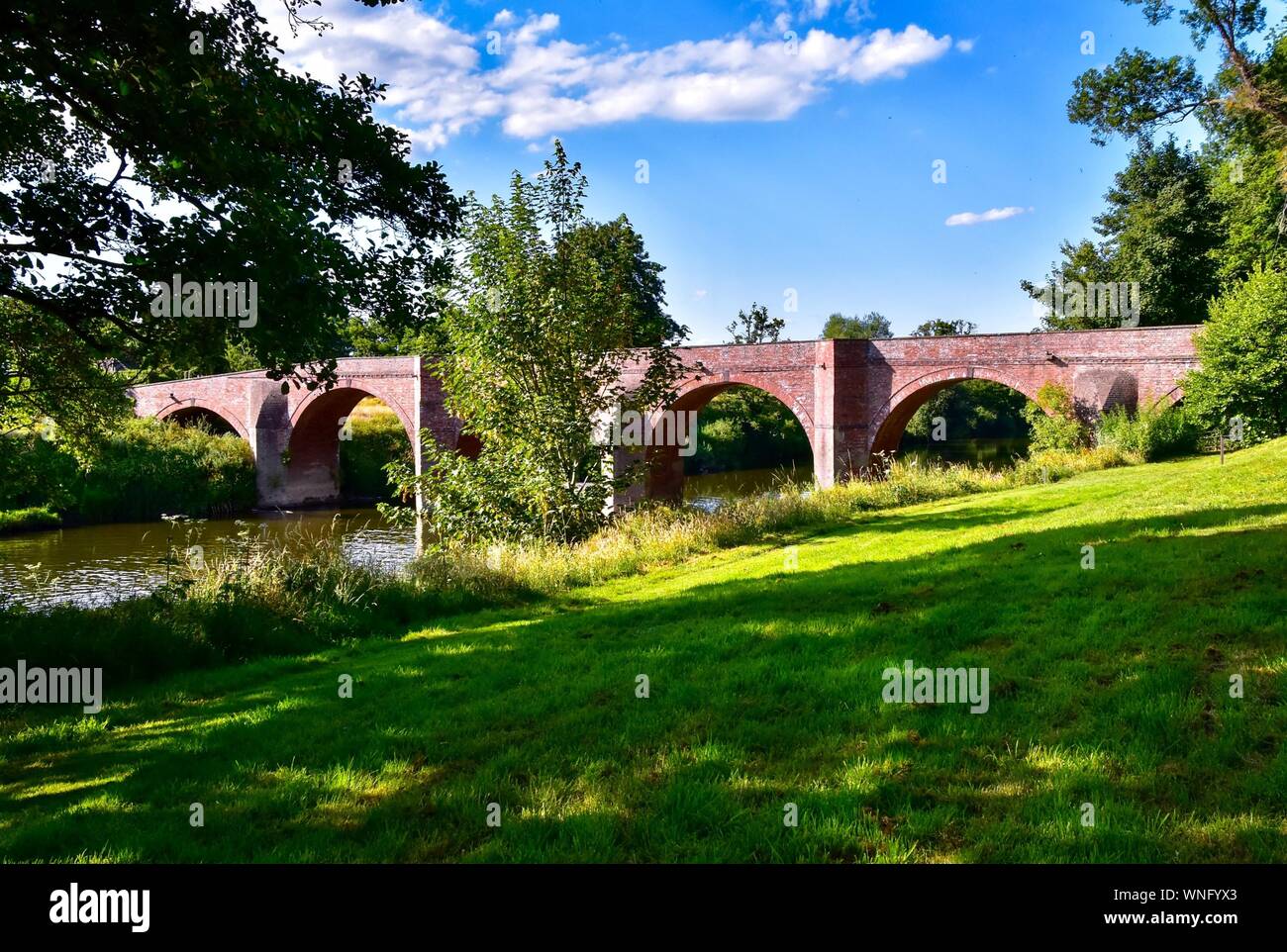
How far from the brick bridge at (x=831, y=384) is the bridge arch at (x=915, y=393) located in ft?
0.11

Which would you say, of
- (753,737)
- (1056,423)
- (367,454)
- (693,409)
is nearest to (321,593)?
(753,737)

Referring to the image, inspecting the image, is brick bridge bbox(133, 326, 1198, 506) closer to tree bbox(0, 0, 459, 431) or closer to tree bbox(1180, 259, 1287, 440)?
tree bbox(1180, 259, 1287, 440)

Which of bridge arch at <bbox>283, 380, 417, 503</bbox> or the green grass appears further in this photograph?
bridge arch at <bbox>283, 380, 417, 503</bbox>

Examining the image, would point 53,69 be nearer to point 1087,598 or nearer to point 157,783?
point 157,783

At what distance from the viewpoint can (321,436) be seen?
39.5 meters

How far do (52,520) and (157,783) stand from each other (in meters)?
30.3

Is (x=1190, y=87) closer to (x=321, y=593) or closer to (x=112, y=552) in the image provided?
(x=321, y=593)

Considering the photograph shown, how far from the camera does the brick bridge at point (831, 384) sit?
79.0ft

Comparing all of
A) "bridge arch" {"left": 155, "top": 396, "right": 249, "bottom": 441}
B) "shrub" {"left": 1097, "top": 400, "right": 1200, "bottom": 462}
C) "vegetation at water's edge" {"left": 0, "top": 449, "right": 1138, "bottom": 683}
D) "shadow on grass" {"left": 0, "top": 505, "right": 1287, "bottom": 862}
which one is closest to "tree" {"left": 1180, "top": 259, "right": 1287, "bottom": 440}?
"shrub" {"left": 1097, "top": 400, "right": 1200, "bottom": 462}

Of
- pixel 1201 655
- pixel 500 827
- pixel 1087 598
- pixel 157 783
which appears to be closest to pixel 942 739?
pixel 1201 655

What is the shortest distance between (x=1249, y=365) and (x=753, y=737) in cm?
1958

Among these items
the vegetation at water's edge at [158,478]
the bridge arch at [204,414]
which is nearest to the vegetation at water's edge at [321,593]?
the vegetation at water's edge at [158,478]

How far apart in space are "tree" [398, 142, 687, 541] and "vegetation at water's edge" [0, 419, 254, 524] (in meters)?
16.0

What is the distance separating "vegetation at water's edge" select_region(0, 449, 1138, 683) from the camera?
7.39m
